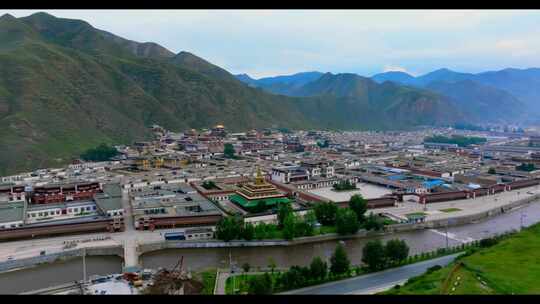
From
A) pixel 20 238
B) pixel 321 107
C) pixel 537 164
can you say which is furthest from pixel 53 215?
pixel 321 107

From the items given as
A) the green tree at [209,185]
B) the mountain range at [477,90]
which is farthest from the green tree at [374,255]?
the mountain range at [477,90]

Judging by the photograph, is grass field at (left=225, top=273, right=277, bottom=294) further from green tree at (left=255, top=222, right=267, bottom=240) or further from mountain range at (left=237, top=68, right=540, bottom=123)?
mountain range at (left=237, top=68, right=540, bottom=123)

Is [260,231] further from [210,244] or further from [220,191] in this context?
[220,191]

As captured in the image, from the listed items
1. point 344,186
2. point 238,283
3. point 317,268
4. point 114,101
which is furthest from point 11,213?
point 114,101

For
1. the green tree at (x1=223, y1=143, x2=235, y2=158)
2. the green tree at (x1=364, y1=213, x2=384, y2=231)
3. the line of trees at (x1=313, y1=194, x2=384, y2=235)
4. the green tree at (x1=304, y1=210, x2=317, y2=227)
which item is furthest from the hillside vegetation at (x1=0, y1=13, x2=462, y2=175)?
the green tree at (x1=364, y1=213, x2=384, y2=231)
